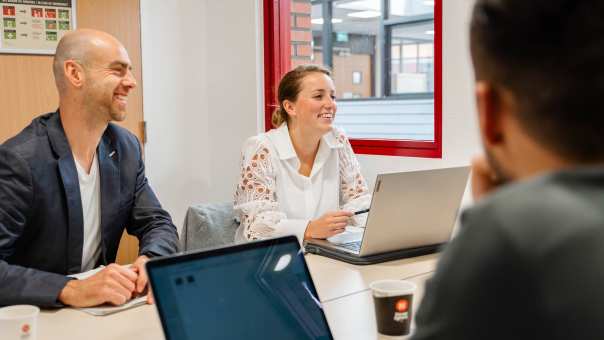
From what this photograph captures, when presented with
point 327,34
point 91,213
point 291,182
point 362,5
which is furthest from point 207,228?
point 327,34

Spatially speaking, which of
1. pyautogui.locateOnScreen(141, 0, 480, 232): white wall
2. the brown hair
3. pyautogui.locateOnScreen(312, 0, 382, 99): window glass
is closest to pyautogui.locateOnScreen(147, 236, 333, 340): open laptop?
the brown hair

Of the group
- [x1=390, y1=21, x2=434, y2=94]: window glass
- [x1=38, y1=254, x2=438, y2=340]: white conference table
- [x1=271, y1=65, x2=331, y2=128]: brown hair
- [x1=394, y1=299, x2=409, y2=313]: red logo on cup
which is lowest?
[x1=38, y1=254, x2=438, y2=340]: white conference table

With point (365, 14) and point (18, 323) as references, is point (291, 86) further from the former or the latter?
point (18, 323)

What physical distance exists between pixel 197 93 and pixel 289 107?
140 centimetres

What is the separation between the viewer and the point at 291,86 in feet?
8.97

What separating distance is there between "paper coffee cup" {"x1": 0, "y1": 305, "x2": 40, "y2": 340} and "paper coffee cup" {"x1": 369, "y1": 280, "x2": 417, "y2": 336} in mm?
663

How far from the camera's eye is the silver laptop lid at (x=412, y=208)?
69.3 inches

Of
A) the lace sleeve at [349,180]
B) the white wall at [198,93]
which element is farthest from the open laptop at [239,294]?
the white wall at [198,93]

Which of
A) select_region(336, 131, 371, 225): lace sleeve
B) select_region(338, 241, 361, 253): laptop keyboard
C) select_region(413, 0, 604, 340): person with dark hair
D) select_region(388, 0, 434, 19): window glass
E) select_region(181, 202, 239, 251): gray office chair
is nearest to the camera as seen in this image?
select_region(413, 0, 604, 340): person with dark hair

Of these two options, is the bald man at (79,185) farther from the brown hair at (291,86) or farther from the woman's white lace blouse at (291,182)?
the brown hair at (291,86)

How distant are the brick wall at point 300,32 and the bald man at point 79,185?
5.43 feet

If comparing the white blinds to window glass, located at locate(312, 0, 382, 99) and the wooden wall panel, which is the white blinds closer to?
window glass, located at locate(312, 0, 382, 99)

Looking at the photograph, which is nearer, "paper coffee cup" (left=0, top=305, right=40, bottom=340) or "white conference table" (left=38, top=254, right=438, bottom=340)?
"paper coffee cup" (left=0, top=305, right=40, bottom=340)

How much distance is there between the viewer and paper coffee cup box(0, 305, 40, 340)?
1.19m
